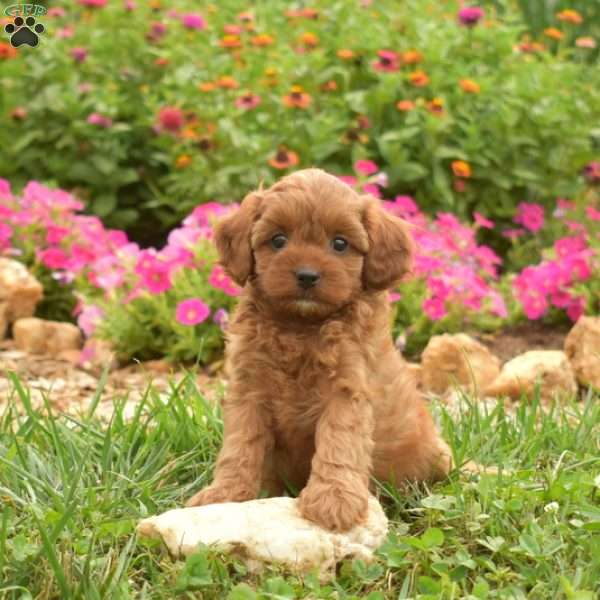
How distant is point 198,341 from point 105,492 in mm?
A: 2449

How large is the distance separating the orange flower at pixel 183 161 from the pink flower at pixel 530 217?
2271 millimetres

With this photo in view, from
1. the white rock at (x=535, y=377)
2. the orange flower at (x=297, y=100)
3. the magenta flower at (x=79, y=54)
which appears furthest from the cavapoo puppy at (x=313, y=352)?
the magenta flower at (x=79, y=54)

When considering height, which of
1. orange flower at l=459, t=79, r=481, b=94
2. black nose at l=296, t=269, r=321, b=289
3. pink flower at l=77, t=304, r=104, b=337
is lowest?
pink flower at l=77, t=304, r=104, b=337

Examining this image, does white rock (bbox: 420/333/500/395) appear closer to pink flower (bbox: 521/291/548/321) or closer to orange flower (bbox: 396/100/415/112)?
pink flower (bbox: 521/291/548/321)

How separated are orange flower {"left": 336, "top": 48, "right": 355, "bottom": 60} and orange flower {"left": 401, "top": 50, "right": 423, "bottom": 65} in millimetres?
354

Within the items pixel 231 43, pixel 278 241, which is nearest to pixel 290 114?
pixel 231 43

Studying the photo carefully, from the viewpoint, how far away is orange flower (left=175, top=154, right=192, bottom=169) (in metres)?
7.57

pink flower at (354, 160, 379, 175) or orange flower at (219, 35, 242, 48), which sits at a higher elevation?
orange flower at (219, 35, 242, 48)

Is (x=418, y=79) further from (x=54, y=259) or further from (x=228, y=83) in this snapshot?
(x=54, y=259)

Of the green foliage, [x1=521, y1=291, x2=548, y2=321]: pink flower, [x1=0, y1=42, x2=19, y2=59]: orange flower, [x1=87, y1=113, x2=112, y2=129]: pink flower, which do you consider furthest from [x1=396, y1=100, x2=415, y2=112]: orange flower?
[x1=0, y1=42, x2=19, y2=59]: orange flower

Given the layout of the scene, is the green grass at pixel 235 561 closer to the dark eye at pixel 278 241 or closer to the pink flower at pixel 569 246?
the dark eye at pixel 278 241

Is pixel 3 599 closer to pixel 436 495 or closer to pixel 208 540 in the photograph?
pixel 208 540

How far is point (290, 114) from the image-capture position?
771cm

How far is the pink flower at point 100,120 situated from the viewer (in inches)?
306
